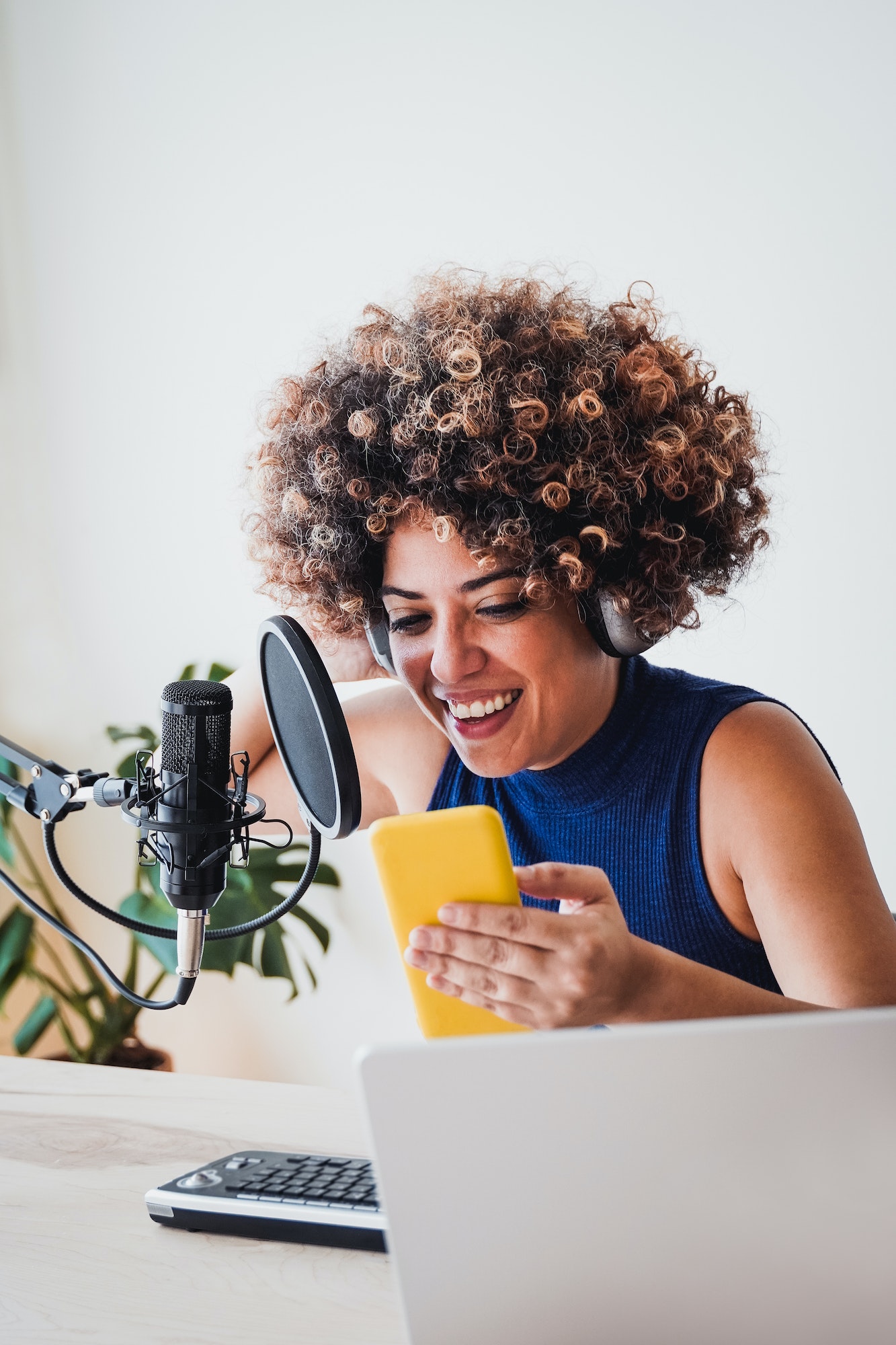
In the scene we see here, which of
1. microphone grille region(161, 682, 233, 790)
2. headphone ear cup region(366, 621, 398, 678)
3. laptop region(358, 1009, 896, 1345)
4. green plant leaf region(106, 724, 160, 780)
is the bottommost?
laptop region(358, 1009, 896, 1345)

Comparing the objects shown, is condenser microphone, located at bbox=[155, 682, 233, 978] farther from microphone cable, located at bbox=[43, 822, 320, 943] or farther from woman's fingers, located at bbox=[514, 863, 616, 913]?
woman's fingers, located at bbox=[514, 863, 616, 913]

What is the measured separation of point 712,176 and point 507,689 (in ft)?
4.75

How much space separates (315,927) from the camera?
2.54 m

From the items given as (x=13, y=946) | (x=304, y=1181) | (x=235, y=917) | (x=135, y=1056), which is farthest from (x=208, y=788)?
(x=135, y=1056)

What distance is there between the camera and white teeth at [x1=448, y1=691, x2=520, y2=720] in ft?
3.99

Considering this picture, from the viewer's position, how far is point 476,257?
94.3 inches

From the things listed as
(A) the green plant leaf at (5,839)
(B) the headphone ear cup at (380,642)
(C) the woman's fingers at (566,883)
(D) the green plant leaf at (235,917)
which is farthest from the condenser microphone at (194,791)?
(A) the green plant leaf at (5,839)

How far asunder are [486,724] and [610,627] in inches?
6.8

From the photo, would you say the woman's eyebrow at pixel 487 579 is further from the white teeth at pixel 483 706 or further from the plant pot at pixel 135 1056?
the plant pot at pixel 135 1056

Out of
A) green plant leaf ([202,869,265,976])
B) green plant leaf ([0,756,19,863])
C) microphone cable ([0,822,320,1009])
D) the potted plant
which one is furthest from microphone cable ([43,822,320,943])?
green plant leaf ([0,756,19,863])

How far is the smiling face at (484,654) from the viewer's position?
1160 mm

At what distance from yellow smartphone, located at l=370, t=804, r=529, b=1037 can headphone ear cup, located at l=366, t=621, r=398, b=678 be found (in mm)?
534

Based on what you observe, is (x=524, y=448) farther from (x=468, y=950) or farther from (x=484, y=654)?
(x=468, y=950)

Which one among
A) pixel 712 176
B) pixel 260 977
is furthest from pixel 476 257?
pixel 260 977
